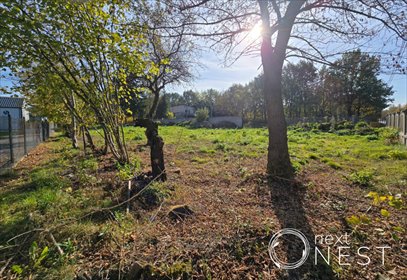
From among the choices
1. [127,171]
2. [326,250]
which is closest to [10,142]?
[127,171]

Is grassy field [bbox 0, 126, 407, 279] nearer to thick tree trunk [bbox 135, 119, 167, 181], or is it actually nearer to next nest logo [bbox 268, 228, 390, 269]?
next nest logo [bbox 268, 228, 390, 269]

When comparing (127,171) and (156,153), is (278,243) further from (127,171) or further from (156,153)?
(127,171)

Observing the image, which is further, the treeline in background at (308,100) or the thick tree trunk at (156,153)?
the treeline in background at (308,100)

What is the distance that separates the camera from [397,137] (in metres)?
11.2

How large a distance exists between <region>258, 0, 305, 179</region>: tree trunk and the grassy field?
16.5 inches

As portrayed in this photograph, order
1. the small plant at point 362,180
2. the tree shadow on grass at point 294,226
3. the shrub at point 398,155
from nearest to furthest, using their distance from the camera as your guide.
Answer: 1. the tree shadow on grass at point 294,226
2. the small plant at point 362,180
3. the shrub at point 398,155

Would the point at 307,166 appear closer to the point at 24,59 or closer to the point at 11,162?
the point at 24,59

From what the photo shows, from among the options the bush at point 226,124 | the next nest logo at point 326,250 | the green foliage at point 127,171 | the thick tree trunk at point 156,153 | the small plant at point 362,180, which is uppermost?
the bush at point 226,124

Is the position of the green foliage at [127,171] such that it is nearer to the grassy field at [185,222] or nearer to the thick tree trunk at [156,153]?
the grassy field at [185,222]

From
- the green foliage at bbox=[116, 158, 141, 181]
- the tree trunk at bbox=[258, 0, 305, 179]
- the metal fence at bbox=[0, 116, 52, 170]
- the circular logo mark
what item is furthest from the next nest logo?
the metal fence at bbox=[0, 116, 52, 170]

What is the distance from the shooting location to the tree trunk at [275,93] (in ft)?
14.6

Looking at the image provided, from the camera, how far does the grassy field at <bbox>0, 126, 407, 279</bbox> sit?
1.98 meters

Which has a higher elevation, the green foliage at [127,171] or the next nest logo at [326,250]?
the green foliage at [127,171]

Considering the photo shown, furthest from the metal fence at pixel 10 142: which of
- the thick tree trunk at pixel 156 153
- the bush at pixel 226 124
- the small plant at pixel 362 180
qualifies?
the bush at pixel 226 124
